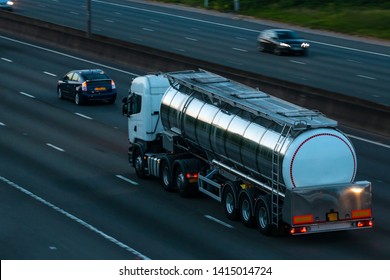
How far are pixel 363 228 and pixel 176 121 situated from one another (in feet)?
24.9

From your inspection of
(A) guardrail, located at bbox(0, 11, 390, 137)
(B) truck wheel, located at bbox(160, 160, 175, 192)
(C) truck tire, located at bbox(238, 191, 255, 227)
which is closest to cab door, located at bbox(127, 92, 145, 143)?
(B) truck wheel, located at bbox(160, 160, 175, 192)

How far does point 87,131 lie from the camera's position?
41906 mm

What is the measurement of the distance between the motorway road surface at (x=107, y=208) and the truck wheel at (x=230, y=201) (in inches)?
11.6

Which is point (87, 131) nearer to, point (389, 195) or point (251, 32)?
point (389, 195)

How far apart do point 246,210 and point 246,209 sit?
0.03m

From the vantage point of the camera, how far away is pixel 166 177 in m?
31.2

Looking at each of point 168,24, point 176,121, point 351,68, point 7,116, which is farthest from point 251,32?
point 176,121

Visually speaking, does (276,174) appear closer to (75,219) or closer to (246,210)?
(246,210)

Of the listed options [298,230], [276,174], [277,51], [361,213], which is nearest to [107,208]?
[276,174]

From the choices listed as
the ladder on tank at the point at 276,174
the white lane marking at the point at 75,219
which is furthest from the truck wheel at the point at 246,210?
the white lane marking at the point at 75,219

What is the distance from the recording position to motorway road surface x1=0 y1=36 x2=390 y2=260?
80.3 feet

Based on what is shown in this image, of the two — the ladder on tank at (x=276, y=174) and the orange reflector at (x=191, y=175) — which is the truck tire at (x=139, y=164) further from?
the ladder on tank at (x=276, y=174)

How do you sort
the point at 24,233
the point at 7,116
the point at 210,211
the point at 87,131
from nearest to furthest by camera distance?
the point at 24,233 → the point at 210,211 → the point at 87,131 → the point at 7,116

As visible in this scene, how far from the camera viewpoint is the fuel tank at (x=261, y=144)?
80.2ft
